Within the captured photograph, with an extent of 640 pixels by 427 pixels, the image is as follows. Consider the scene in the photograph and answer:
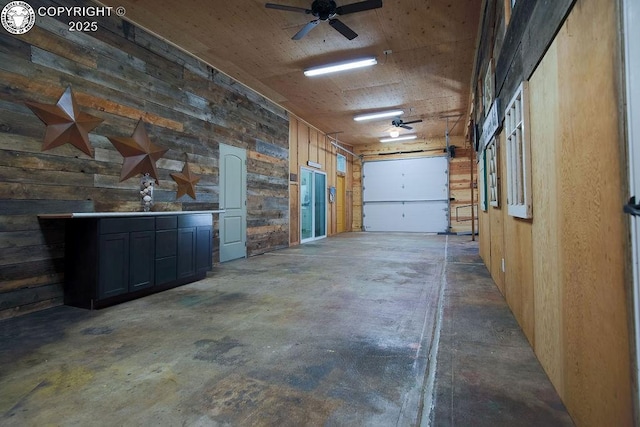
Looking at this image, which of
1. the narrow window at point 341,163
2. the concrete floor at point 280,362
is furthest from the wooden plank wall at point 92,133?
the narrow window at point 341,163

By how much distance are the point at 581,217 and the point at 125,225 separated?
347 centimetres

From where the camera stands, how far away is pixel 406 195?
1120cm

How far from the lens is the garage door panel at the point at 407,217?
1076 centimetres

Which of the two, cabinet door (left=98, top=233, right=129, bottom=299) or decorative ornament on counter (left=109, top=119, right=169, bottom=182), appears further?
decorative ornament on counter (left=109, top=119, right=169, bottom=182)

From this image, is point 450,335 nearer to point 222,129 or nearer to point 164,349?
point 164,349

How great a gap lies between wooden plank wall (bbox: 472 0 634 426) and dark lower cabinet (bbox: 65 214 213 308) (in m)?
3.41

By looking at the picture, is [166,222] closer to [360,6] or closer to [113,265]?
[113,265]

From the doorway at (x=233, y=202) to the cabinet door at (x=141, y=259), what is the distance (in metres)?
1.94

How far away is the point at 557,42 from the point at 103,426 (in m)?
2.66

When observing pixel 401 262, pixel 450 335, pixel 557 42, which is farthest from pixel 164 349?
pixel 401 262

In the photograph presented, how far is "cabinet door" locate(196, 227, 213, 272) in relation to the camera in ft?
13.2

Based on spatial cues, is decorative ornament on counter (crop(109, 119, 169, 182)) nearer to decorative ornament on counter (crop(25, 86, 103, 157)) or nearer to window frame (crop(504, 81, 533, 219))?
decorative ornament on counter (crop(25, 86, 103, 157))

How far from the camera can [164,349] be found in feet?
6.78

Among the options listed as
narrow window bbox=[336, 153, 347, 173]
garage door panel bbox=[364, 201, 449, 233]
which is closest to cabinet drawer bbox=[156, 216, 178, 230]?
narrow window bbox=[336, 153, 347, 173]
